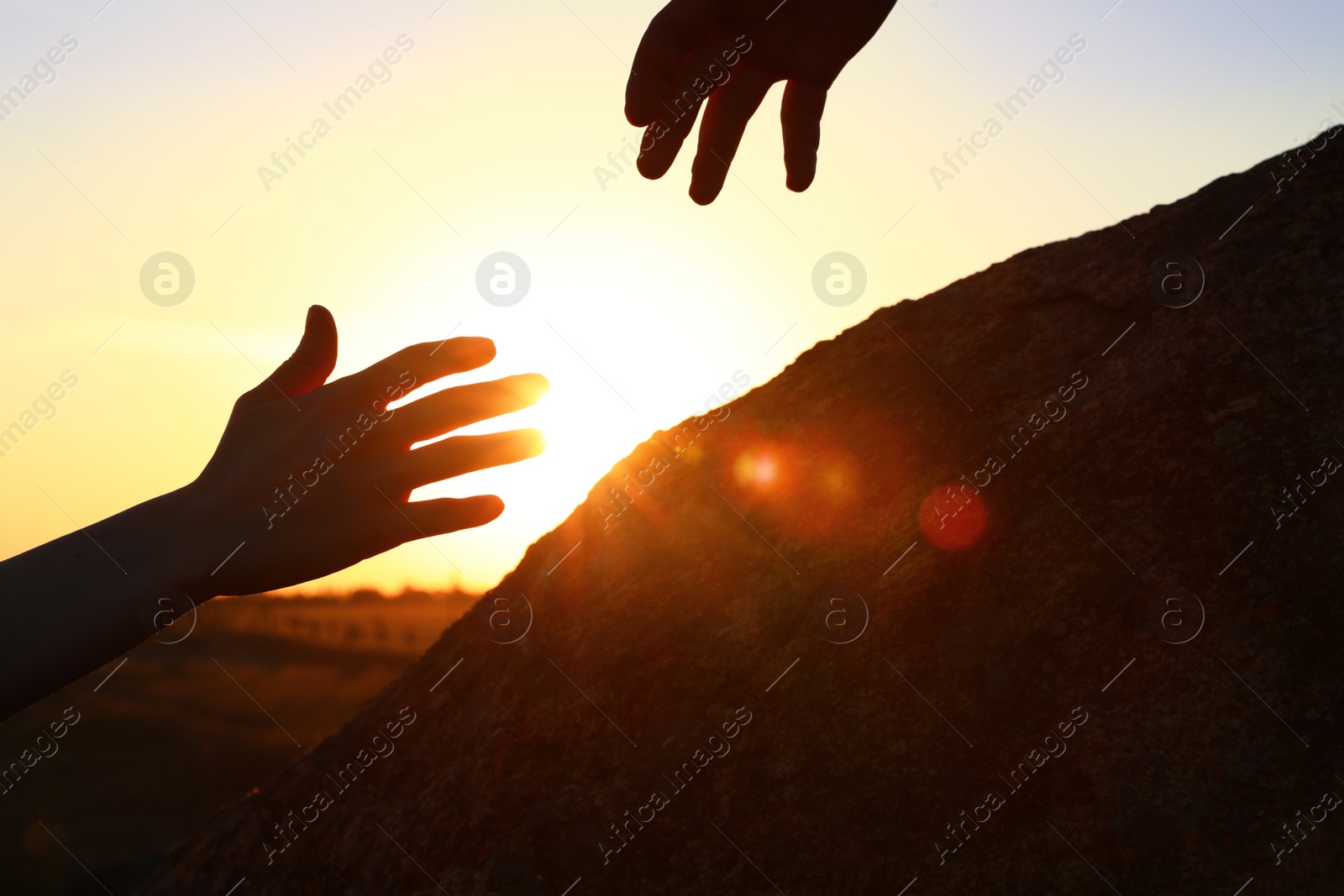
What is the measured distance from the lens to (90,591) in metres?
1.21

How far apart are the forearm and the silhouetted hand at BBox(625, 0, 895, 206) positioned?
1.00m

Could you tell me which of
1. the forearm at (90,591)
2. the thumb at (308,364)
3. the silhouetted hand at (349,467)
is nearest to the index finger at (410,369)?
the silhouetted hand at (349,467)

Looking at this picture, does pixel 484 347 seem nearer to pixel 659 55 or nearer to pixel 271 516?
pixel 271 516

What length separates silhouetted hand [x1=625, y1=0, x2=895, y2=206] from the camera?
145 cm

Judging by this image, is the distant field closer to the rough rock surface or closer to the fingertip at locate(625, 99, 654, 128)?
the rough rock surface

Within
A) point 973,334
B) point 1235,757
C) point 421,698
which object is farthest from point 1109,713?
point 421,698

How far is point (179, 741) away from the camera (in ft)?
28.0

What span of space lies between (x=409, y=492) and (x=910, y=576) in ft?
4.72

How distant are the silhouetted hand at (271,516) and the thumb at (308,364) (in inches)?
2.2

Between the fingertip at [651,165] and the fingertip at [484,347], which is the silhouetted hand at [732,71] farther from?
the fingertip at [484,347]

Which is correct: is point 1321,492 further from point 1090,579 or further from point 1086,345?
point 1086,345

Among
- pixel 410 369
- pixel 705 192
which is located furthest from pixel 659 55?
pixel 410 369

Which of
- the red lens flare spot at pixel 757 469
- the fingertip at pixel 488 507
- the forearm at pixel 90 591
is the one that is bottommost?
the red lens flare spot at pixel 757 469

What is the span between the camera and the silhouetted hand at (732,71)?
145 cm
